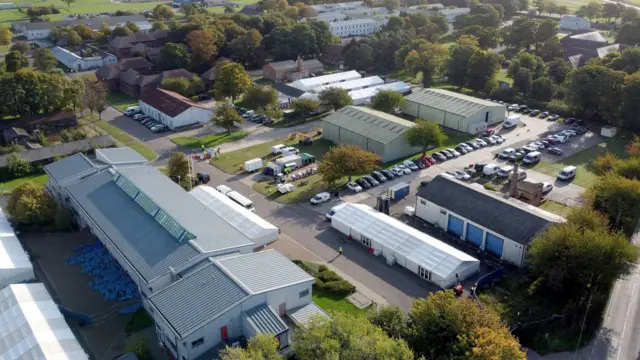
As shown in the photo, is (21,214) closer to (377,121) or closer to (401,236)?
(401,236)

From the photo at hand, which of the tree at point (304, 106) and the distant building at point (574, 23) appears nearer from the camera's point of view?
the tree at point (304, 106)

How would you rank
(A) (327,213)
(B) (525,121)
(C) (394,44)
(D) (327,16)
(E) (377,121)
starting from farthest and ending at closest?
(D) (327,16), (C) (394,44), (B) (525,121), (E) (377,121), (A) (327,213)

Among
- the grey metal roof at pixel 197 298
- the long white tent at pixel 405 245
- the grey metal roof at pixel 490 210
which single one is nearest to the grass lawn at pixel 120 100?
the long white tent at pixel 405 245

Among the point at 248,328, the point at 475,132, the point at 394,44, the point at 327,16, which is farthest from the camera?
the point at 327,16

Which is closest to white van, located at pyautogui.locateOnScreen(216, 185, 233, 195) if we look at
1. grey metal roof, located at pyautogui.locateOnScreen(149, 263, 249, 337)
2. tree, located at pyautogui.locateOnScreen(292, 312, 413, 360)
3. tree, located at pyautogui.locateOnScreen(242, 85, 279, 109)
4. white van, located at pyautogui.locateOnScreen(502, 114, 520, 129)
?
grey metal roof, located at pyautogui.locateOnScreen(149, 263, 249, 337)

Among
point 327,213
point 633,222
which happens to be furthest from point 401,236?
point 633,222

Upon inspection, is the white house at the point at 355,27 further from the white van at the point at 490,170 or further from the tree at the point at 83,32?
the white van at the point at 490,170

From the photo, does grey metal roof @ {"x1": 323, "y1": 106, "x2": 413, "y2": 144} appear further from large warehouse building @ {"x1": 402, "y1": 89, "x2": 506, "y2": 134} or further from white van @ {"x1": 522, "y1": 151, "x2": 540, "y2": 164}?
white van @ {"x1": 522, "y1": 151, "x2": 540, "y2": 164}
